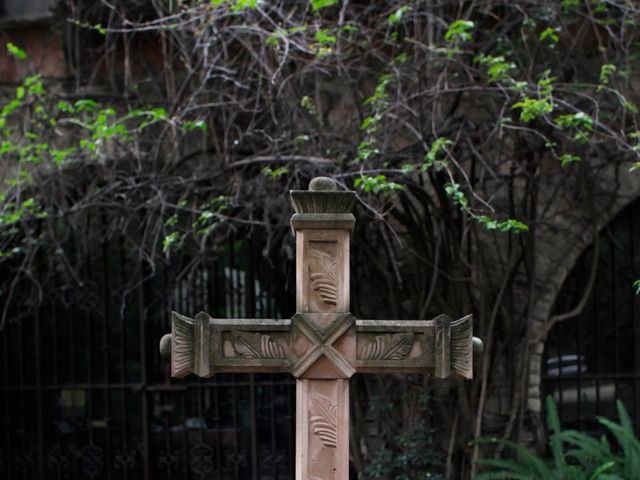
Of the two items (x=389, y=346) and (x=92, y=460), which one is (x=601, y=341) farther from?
(x=92, y=460)

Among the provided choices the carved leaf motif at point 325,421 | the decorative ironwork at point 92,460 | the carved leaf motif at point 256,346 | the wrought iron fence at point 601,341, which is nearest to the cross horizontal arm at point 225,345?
the carved leaf motif at point 256,346

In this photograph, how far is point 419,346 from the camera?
10.3ft

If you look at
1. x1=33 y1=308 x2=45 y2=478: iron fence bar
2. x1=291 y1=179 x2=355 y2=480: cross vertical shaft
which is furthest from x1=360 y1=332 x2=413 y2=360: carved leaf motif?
x1=33 y1=308 x2=45 y2=478: iron fence bar

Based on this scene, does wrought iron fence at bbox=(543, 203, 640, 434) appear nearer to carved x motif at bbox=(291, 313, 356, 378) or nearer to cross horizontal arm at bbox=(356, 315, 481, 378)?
cross horizontal arm at bbox=(356, 315, 481, 378)

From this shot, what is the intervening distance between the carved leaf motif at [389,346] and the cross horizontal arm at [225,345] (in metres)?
0.32

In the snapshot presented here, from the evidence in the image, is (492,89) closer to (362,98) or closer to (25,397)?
(362,98)

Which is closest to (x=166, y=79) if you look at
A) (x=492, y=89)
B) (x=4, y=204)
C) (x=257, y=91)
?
(x=257, y=91)

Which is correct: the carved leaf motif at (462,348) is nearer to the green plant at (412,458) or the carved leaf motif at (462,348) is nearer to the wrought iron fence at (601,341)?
the green plant at (412,458)

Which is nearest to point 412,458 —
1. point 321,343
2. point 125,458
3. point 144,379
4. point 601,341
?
point 601,341

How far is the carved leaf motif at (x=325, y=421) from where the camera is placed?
9.95 feet

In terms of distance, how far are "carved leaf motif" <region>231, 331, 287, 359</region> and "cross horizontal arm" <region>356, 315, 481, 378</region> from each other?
Result: 310 millimetres

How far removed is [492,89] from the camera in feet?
17.6

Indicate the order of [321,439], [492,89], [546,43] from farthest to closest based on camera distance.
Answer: [546,43] < [492,89] < [321,439]

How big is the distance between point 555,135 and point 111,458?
4319mm
